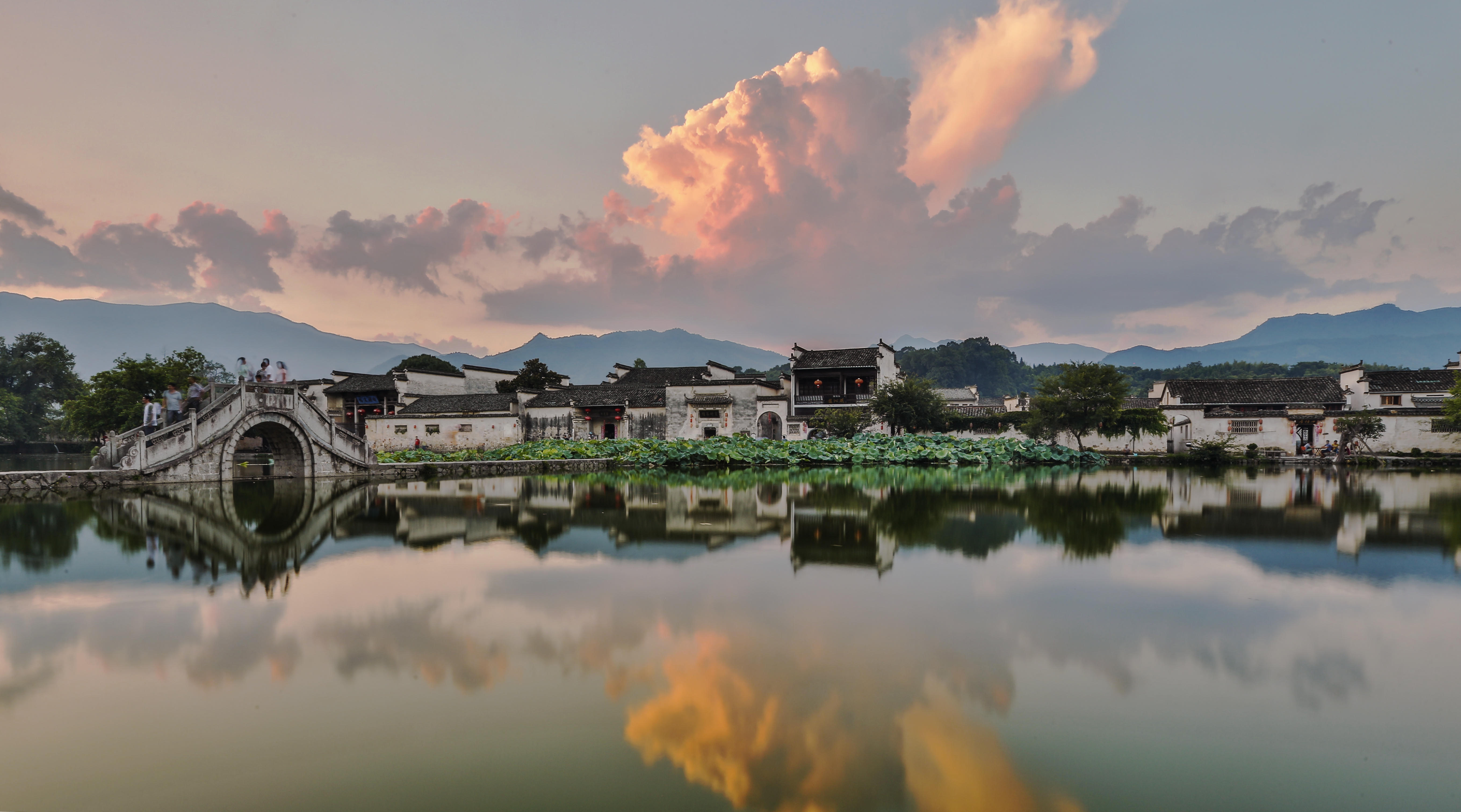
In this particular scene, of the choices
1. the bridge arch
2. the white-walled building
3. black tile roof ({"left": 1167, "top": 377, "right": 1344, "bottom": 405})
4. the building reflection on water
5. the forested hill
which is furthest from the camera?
the forested hill

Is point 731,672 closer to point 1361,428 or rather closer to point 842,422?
point 842,422

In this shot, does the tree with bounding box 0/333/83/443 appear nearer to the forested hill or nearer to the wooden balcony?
the wooden balcony

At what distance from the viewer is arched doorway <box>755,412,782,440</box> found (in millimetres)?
31906

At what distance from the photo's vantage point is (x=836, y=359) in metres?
32.8

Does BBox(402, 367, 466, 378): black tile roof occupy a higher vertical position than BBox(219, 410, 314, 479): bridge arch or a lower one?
higher

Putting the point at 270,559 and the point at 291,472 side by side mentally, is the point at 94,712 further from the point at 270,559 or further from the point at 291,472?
the point at 291,472

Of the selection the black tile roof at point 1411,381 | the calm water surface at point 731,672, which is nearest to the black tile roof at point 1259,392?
the black tile roof at point 1411,381

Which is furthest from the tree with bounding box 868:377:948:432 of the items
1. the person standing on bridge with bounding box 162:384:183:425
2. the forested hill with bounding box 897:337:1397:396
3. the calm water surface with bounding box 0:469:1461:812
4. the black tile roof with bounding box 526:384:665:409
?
the forested hill with bounding box 897:337:1397:396

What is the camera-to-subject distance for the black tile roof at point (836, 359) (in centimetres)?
3216

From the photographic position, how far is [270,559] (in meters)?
7.27

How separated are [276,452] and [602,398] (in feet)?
53.7

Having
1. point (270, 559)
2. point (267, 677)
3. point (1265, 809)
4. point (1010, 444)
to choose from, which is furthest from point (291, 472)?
point (1010, 444)

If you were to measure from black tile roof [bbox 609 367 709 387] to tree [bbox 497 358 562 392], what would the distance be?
20.1 feet

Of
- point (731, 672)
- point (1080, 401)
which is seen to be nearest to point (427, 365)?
point (1080, 401)
